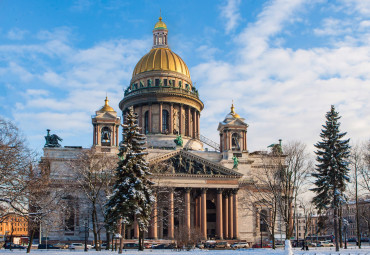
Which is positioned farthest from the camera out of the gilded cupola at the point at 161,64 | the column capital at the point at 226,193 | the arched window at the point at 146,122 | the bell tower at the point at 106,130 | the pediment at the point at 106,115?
the gilded cupola at the point at 161,64

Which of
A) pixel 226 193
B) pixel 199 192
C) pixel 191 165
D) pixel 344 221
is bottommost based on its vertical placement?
→ pixel 344 221

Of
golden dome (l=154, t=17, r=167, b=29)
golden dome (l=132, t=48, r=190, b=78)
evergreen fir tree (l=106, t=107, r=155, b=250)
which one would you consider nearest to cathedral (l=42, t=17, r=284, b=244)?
golden dome (l=132, t=48, r=190, b=78)

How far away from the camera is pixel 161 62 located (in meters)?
83.6

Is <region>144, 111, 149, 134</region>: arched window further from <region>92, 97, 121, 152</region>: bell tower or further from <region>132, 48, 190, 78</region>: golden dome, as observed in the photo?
<region>92, 97, 121, 152</region>: bell tower

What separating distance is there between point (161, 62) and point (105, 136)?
19711mm

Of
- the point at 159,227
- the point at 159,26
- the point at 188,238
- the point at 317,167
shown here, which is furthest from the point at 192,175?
the point at 159,26

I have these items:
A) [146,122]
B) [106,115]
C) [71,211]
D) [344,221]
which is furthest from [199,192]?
→ [146,122]

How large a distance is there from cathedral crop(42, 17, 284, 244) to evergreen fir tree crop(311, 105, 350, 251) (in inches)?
533

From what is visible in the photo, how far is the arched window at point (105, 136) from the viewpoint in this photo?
2746 inches

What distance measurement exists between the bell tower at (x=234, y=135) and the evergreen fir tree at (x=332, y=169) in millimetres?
30185

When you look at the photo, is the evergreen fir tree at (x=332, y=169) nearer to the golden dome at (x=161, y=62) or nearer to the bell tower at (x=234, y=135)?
the bell tower at (x=234, y=135)

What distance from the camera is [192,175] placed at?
65.0 metres

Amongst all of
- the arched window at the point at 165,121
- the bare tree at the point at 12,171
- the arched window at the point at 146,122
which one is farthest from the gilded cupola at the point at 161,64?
the bare tree at the point at 12,171

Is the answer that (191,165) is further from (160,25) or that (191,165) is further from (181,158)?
(160,25)
